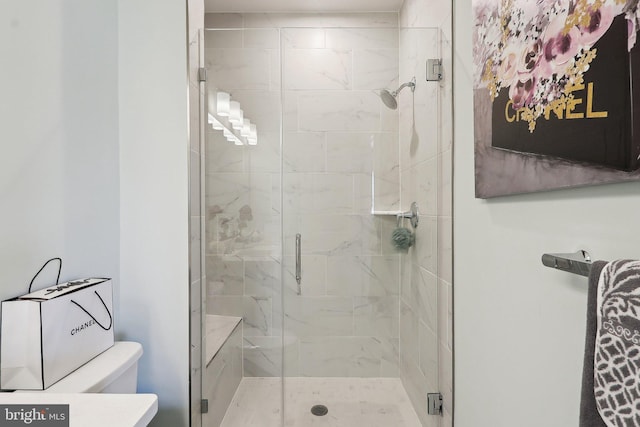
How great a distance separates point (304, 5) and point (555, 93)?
1998mm

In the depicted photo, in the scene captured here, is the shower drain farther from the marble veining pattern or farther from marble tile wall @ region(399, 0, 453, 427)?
the marble veining pattern

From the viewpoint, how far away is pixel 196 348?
60.1 inches

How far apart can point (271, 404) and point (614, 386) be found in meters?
1.50

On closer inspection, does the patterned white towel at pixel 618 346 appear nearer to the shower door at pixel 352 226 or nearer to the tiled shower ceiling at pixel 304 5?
the shower door at pixel 352 226

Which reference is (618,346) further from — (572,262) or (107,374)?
(107,374)

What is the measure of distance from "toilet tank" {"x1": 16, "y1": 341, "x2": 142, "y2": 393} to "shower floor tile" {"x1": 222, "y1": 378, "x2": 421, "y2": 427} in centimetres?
60

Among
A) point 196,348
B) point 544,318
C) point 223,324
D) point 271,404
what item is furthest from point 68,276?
point 544,318

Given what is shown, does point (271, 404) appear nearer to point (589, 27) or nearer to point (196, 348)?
point (196, 348)

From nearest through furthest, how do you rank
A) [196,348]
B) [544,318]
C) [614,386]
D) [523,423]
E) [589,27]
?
[614,386]
[589,27]
[544,318]
[523,423]
[196,348]

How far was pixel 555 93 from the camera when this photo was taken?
2.49ft

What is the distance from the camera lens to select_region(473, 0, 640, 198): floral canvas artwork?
60 cm

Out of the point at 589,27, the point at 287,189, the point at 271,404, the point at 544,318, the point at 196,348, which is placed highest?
the point at 589,27

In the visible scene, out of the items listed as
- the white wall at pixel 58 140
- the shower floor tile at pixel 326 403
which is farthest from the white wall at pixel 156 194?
the shower floor tile at pixel 326 403

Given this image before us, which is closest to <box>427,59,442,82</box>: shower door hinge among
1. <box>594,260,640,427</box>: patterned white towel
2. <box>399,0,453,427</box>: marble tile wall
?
<box>399,0,453,427</box>: marble tile wall
